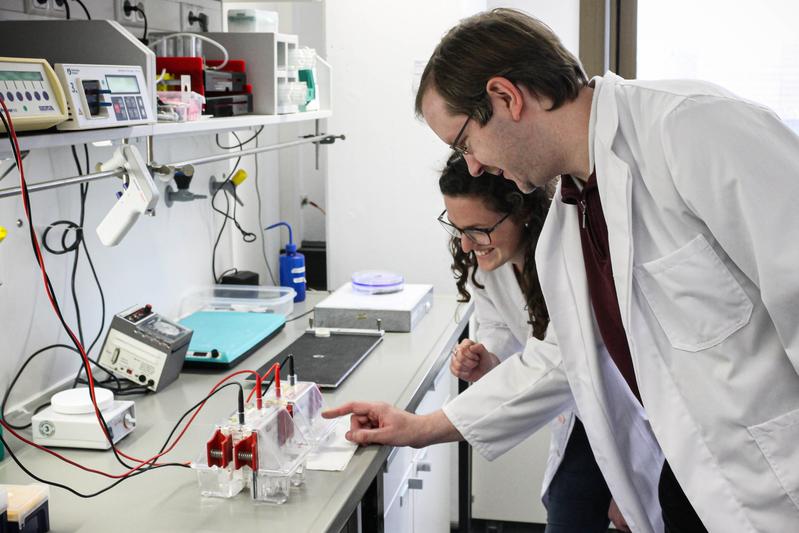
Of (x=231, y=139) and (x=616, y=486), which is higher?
(x=231, y=139)

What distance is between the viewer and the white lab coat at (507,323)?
2.13 metres

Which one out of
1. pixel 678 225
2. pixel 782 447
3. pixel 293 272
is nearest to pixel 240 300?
pixel 293 272

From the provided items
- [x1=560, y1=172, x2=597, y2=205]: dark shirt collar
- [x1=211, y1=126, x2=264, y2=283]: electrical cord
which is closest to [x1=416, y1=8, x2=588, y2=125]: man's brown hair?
[x1=560, y1=172, x2=597, y2=205]: dark shirt collar

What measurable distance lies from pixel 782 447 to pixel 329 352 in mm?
1253

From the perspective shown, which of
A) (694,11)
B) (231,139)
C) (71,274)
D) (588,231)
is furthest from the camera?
(694,11)

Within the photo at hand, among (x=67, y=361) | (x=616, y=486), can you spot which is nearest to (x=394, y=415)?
(x=616, y=486)

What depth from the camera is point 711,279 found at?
138 centimetres

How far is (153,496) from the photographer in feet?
5.09

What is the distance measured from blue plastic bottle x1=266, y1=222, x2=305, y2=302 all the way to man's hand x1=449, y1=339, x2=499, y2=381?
3.07 feet

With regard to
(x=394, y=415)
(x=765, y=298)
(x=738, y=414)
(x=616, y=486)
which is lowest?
(x=616, y=486)

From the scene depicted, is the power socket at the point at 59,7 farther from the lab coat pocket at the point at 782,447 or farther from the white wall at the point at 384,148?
the lab coat pocket at the point at 782,447

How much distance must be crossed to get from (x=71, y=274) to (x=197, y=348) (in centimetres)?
36

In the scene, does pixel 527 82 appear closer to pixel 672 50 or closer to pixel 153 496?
pixel 153 496

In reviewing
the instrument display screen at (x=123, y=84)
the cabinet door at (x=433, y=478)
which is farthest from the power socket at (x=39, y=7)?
the cabinet door at (x=433, y=478)
